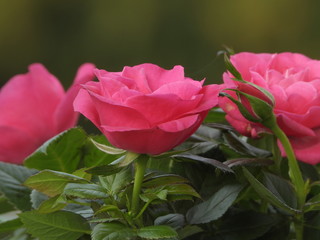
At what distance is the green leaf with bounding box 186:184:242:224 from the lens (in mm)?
249

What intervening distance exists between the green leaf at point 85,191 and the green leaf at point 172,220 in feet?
0.08

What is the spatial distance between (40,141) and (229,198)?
15 centimetres

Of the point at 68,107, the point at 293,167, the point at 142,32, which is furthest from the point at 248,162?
→ the point at 142,32

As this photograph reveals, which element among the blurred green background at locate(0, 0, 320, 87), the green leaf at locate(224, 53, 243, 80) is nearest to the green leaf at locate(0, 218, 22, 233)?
the green leaf at locate(224, 53, 243, 80)

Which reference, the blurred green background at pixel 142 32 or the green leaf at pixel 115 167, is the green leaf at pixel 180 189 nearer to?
the green leaf at pixel 115 167

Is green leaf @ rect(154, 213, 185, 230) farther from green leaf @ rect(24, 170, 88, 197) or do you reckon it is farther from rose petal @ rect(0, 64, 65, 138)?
rose petal @ rect(0, 64, 65, 138)

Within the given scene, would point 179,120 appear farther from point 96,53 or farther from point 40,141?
point 96,53

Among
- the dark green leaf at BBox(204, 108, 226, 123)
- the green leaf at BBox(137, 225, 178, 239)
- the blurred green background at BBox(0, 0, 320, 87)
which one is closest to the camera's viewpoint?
the green leaf at BBox(137, 225, 178, 239)

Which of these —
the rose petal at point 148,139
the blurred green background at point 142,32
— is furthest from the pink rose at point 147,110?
the blurred green background at point 142,32

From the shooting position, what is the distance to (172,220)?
25cm

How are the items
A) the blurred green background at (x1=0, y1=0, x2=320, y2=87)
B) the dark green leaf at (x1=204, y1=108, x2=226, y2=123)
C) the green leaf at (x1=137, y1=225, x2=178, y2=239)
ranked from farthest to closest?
1. the blurred green background at (x1=0, y1=0, x2=320, y2=87)
2. the dark green leaf at (x1=204, y1=108, x2=226, y2=123)
3. the green leaf at (x1=137, y1=225, x2=178, y2=239)

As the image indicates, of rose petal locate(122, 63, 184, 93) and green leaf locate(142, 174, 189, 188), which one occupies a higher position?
rose petal locate(122, 63, 184, 93)

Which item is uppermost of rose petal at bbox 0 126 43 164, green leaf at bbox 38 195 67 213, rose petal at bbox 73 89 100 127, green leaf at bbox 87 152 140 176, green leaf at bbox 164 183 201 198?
rose petal at bbox 73 89 100 127

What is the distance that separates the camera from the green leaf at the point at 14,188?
0.98 ft
